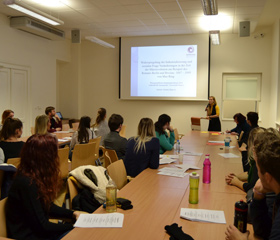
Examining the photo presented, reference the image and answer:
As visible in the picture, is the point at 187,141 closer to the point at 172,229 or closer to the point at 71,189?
the point at 71,189

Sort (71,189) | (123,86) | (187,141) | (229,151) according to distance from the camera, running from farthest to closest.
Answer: (123,86) → (187,141) → (229,151) → (71,189)

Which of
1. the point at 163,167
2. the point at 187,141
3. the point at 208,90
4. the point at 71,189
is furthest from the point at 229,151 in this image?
the point at 208,90

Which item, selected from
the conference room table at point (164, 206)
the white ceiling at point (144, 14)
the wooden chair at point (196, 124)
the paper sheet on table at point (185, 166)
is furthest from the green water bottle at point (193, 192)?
the wooden chair at point (196, 124)

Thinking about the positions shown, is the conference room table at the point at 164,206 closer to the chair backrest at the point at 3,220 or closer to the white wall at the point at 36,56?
the chair backrest at the point at 3,220

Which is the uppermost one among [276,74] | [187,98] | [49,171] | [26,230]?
[276,74]

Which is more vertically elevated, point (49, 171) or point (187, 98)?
point (187, 98)

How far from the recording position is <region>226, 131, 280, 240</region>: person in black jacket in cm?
133

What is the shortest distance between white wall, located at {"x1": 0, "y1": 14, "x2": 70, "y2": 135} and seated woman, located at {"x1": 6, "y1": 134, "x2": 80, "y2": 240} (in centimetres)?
580

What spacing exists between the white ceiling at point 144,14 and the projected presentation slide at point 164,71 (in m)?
0.64

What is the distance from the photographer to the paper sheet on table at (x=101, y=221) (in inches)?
70.9

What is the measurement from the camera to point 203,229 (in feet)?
5.77

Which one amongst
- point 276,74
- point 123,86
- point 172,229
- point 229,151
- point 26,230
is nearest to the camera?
point 172,229

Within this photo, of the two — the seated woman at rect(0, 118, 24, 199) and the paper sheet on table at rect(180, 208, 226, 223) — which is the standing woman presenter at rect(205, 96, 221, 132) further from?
the paper sheet on table at rect(180, 208, 226, 223)

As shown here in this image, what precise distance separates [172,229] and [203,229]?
0.68 feet
